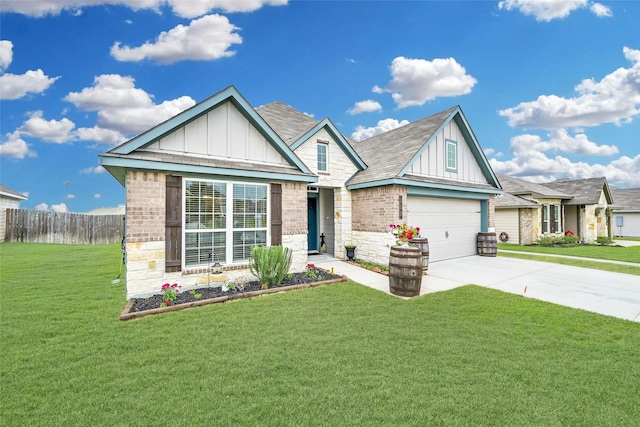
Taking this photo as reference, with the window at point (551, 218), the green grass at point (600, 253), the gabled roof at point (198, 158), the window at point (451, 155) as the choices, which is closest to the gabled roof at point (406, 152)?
the window at point (451, 155)

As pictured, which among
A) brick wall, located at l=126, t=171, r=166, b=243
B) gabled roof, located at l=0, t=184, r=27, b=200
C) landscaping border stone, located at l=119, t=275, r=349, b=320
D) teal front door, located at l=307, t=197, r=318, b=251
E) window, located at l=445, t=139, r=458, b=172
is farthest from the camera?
gabled roof, located at l=0, t=184, r=27, b=200

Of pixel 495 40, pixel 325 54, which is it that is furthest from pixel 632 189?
pixel 325 54

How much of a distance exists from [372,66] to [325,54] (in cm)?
266

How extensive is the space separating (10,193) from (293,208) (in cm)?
2172

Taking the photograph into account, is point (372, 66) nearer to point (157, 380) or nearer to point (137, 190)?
point (137, 190)

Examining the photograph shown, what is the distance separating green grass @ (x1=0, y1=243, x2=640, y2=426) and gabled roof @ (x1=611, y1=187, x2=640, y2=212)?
1343 inches

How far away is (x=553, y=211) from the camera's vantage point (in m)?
19.8

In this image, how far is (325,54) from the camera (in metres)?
14.3

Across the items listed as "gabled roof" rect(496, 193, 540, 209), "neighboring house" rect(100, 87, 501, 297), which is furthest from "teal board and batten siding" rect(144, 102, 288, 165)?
"gabled roof" rect(496, 193, 540, 209)

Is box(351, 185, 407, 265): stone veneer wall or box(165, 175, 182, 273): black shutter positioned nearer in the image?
box(165, 175, 182, 273): black shutter

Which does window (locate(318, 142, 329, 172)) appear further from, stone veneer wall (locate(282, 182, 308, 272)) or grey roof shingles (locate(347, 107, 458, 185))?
stone veneer wall (locate(282, 182, 308, 272))

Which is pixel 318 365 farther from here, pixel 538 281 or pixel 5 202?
pixel 5 202

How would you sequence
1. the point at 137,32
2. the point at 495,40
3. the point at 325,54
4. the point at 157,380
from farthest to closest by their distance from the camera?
1. the point at 325,54
2. the point at 495,40
3. the point at 137,32
4. the point at 157,380

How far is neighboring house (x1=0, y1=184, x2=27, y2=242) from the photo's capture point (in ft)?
55.1
